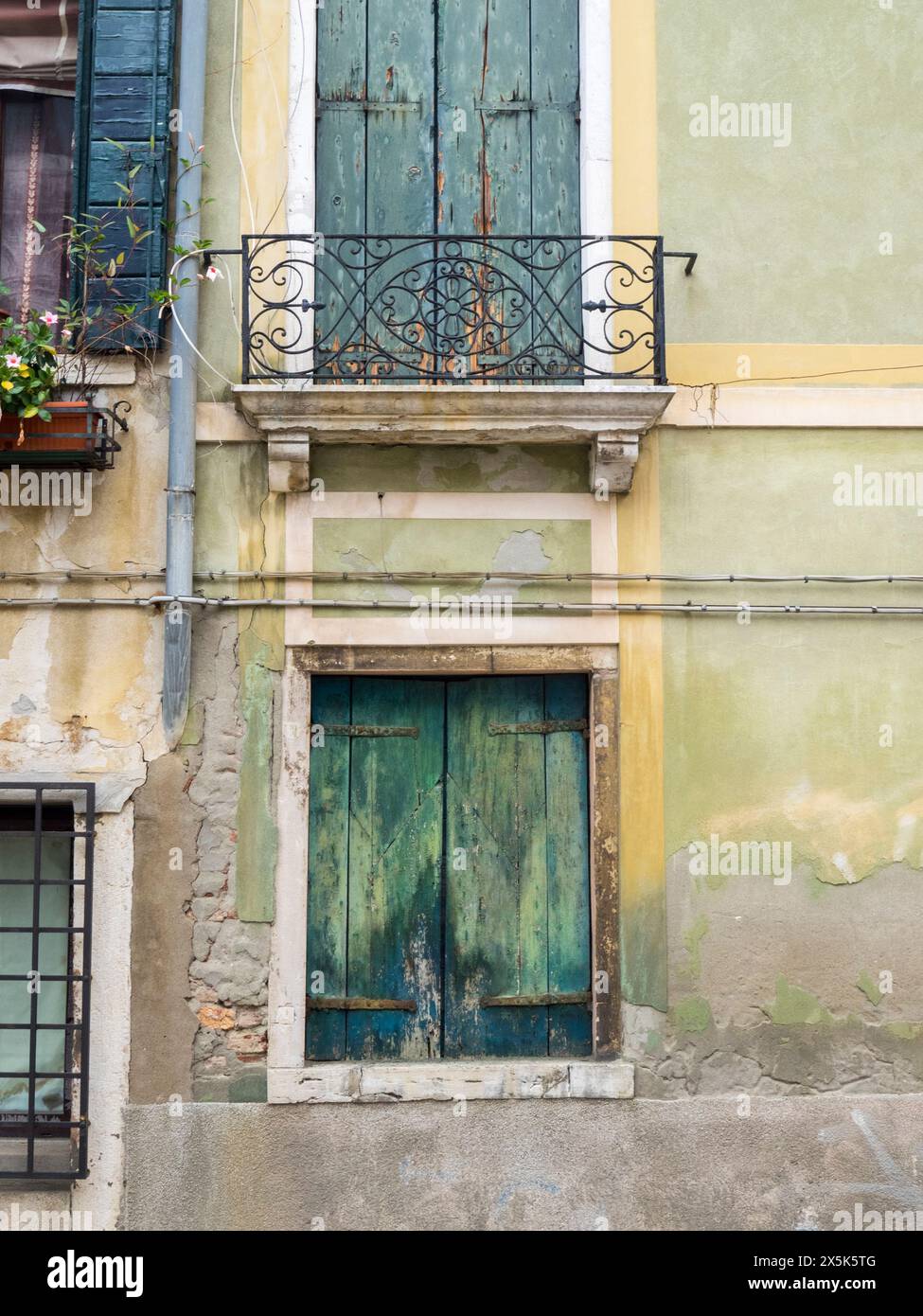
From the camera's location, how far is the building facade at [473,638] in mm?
5289

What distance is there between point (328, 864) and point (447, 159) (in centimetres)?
323

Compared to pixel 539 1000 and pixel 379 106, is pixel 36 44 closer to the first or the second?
pixel 379 106

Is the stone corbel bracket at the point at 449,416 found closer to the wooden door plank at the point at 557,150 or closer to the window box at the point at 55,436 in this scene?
the wooden door plank at the point at 557,150

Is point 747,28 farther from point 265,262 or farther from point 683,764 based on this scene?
point 683,764

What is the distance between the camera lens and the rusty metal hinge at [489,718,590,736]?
18.5 ft

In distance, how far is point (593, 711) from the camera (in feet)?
18.1

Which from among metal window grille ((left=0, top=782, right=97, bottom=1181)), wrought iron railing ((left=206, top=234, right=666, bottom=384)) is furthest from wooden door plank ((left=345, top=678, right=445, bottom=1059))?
wrought iron railing ((left=206, top=234, right=666, bottom=384))

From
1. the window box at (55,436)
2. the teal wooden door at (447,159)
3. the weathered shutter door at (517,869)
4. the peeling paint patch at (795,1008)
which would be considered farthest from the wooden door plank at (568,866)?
the window box at (55,436)

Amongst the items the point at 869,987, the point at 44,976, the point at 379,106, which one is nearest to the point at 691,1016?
the point at 869,987

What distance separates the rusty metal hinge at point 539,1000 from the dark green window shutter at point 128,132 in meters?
3.22

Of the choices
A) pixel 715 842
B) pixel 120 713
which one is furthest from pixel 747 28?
pixel 120 713

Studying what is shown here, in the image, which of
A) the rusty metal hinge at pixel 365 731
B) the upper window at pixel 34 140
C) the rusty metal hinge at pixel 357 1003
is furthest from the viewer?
the upper window at pixel 34 140

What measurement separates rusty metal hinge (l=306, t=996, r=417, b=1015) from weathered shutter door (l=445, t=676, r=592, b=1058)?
0.18m

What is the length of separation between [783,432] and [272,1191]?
391 centimetres
